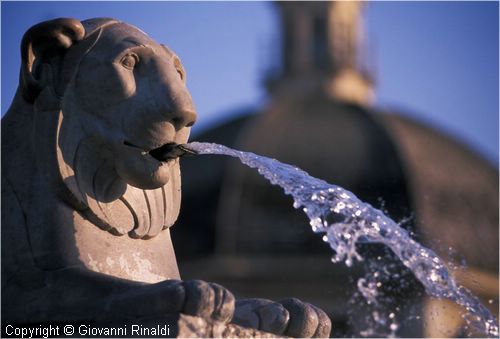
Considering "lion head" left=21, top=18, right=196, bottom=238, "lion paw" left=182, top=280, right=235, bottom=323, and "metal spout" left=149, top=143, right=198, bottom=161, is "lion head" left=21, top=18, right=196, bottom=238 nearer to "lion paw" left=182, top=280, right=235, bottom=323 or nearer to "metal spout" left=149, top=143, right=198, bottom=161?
"metal spout" left=149, top=143, right=198, bottom=161

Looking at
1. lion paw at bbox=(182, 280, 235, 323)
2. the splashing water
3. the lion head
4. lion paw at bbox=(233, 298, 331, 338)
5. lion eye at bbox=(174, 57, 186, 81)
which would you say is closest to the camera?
lion paw at bbox=(182, 280, 235, 323)

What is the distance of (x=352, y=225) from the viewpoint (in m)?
8.93

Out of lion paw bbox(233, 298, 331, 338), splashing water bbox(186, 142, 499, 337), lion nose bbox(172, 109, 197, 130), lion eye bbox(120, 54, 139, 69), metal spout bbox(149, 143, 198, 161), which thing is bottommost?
splashing water bbox(186, 142, 499, 337)

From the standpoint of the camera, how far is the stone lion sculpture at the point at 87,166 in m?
6.82

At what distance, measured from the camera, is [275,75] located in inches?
2267

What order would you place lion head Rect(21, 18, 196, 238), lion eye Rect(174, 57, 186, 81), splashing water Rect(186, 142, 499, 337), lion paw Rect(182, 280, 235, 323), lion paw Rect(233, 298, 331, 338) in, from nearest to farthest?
lion paw Rect(182, 280, 235, 323) < lion paw Rect(233, 298, 331, 338) < lion head Rect(21, 18, 196, 238) < lion eye Rect(174, 57, 186, 81) < splashing water Rect(186, 142, 499, 337)

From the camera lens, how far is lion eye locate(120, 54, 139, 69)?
699 centimetres

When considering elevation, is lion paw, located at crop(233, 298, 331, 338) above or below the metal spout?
below

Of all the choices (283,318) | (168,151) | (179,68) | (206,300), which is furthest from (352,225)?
(206,300)

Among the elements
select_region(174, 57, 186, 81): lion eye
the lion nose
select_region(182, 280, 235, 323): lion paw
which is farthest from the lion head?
select_region(182, 280, 235, 323): lion paw

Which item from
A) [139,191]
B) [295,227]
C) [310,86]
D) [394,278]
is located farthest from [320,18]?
[139,191]

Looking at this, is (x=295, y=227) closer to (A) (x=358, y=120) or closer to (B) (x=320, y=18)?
(A) (x=358, y=120)

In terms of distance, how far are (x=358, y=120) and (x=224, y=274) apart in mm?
11296

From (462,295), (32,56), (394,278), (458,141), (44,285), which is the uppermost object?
(32,56)
